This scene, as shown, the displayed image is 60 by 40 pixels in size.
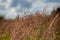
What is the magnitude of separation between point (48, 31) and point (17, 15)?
265cm

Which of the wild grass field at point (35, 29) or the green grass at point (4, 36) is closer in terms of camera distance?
the wild grass field at point (35, 29)

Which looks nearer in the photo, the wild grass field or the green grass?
the wild grass field

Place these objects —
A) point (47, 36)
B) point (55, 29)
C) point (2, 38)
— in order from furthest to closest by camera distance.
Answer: point (2, 38)
point (55, 29)
point (47, 36)

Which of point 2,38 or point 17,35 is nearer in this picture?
point 17,35

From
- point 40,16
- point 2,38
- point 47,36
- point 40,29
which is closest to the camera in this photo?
point 47,36

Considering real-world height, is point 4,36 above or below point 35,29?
below

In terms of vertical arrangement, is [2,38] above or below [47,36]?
below

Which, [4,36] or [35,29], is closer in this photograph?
[35,29]

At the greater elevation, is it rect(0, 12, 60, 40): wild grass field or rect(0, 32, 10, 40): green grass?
rect(0, 12, 60, 40): wild grass field

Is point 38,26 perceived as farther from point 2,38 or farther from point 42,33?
point 2,38

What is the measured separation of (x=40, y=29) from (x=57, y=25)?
1.76 feet

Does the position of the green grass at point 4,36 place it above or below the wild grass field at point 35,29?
below

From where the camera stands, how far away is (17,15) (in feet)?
29.9

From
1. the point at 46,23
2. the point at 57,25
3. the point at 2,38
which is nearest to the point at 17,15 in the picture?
the point at 2,38
